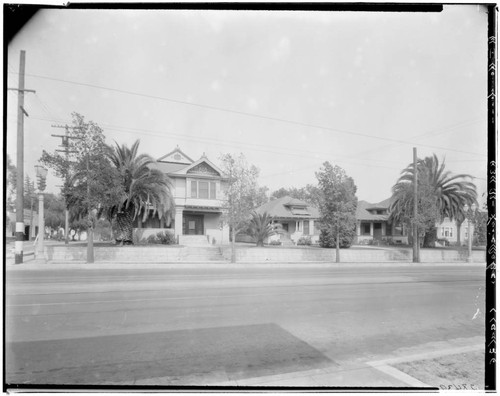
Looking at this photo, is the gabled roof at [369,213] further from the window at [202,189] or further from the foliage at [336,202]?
the window at [202,189]

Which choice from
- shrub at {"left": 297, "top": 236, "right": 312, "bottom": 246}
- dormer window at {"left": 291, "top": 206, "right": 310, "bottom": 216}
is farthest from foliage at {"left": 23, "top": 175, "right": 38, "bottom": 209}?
dormer window at {"left": 291, "top": 206, "right": 310, "bottom": 216}

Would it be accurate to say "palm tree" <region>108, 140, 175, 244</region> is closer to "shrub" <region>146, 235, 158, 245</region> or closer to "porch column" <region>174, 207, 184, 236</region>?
"shrub" <region>146, 235, 158, 245</region>

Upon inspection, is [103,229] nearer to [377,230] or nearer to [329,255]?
[329,255]

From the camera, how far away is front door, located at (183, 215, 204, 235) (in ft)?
87.4

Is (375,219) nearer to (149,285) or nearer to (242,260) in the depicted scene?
(242,260)

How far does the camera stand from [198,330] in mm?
5734

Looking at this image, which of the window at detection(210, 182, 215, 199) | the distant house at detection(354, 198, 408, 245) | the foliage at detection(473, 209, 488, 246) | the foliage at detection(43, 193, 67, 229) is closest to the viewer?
the foliage at detection(473, 209, 488, 246)

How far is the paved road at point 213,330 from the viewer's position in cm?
428

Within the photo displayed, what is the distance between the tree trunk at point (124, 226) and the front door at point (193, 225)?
19.6 feet

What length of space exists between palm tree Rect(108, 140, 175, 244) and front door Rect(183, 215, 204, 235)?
473cm

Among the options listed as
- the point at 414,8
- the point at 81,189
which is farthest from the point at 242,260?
the point at 414,8

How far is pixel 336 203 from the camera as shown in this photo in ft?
70.5

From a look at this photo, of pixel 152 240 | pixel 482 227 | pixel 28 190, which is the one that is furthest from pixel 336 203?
pixel 28 190

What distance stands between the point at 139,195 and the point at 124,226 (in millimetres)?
2221
